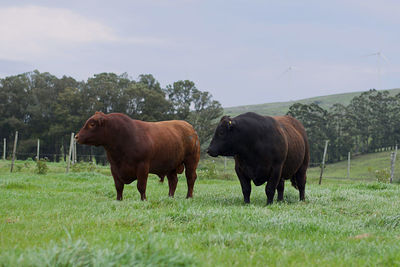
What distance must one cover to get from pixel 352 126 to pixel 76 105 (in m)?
52.7

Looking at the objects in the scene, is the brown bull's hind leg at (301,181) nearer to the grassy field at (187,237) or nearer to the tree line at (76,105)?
the grassy field at (187,237)

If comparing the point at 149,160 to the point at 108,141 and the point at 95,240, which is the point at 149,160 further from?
the point at 95,240

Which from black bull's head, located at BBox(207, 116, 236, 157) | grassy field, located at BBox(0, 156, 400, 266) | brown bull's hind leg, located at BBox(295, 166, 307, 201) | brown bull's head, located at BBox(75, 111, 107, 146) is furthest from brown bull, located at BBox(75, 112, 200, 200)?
brown bull's hind leg, located at BBox(295, 166, 307, 201)

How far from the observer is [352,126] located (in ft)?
263

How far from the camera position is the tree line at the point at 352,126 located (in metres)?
74.8

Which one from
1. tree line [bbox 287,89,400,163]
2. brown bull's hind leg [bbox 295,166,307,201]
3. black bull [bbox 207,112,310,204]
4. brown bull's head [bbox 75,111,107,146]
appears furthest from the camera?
tree line [bbox 287,89,400,163]

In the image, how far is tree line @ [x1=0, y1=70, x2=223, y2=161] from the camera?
54688mm

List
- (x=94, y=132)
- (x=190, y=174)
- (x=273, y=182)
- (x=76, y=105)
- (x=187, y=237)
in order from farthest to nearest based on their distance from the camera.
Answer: (x=76, y=105) < (x=190, y=174) < (x=273, y=182) < (x=94, y=132) < (x=187, y=237)

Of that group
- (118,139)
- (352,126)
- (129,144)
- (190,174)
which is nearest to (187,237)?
(129,144)

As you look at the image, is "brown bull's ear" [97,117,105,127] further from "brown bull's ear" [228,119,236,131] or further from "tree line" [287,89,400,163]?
"tree line" [287,89,400,163]

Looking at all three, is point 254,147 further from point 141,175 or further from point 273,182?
point 141,175

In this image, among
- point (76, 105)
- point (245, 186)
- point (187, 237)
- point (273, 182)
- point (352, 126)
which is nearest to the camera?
point (187, 237)

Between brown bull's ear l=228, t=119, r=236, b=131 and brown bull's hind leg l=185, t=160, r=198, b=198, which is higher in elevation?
brown bull's ear l=228, t=119, r=236, b=131

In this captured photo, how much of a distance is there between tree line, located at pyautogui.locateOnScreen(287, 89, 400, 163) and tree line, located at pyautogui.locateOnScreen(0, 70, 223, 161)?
2107cm
